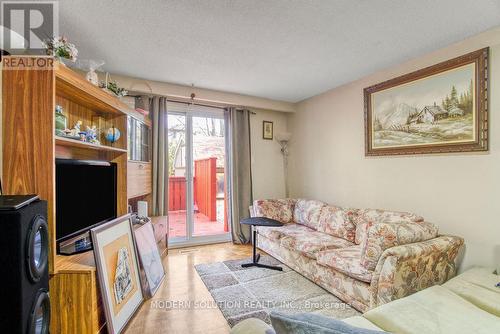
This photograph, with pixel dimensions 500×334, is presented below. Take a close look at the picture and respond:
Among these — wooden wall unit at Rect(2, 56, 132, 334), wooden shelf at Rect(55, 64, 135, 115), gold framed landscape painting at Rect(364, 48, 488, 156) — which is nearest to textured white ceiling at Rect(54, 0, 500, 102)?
gold framed landscape painting at Rect(364, 48, 488, 156)

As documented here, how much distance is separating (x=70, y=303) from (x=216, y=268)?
1677 mm

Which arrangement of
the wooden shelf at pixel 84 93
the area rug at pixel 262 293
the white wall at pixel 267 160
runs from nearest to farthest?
the wooden shelf at pixel 84 93
the area rug at pixel 262 293
the white wall at pixel 267 160

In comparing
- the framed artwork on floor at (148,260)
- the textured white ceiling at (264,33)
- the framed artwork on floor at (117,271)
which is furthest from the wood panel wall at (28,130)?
the framed artwork on floor at (148,260)

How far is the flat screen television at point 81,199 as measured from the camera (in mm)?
1726

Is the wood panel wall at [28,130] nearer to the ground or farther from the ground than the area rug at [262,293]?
farther from the ground

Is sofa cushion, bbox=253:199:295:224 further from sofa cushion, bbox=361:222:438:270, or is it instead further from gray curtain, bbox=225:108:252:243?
sofa cushion, bbox=361:222:438:270

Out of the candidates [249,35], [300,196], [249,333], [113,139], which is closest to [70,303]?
[249,333]

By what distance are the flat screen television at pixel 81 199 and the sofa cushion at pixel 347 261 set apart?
2.12 m

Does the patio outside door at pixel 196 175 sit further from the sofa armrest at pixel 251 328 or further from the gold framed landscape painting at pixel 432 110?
the sofa armrest at pixel 251 328

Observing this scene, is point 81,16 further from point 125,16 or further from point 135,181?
point 135,181

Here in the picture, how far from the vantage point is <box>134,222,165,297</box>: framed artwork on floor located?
2.38m

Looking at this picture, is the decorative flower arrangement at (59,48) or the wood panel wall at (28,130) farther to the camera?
the decorative flower arrangement at (59,48)

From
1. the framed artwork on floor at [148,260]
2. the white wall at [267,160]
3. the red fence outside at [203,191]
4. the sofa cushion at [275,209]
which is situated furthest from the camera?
the white wall at [267,160]

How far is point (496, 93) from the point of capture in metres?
2.11
